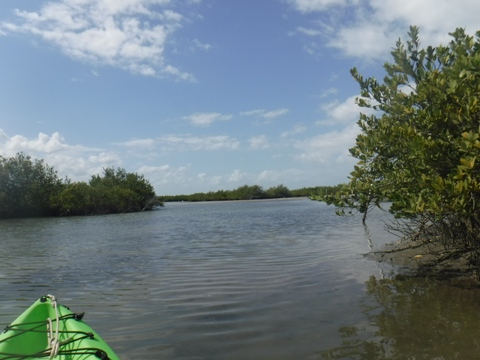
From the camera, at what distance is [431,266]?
8555mm

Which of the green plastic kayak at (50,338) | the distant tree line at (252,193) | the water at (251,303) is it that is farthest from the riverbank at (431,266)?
the distant tree line at (252,193)

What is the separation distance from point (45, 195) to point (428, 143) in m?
45.6

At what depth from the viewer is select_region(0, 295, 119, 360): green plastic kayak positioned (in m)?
3.65

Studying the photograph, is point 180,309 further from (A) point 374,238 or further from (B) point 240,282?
(A) point 374,238

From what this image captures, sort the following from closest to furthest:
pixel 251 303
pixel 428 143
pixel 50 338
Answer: pixel 50 338, pixel 428 143, pixel 251 303

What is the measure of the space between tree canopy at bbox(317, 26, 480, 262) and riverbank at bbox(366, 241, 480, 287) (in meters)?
0.49

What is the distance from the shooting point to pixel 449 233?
7.90 meters

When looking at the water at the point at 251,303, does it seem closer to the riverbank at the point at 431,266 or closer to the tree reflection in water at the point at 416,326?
the tree reflection in water at the point at 416,326

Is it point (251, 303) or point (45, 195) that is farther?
point (45, 195)

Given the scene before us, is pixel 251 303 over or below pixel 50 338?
below

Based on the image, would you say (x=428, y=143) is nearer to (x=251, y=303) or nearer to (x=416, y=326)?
(x=416, y=326)

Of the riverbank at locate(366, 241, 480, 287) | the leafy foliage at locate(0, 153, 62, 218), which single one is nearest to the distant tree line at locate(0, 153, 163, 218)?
the leafy foliage at locate(0, 153, 62, 218)

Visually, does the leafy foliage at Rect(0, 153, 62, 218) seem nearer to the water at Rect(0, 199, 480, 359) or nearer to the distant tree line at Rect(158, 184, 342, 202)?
the water at Rect(0, 199, 480, 359)

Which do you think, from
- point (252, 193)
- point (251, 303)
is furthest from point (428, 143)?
point (252, 193)
